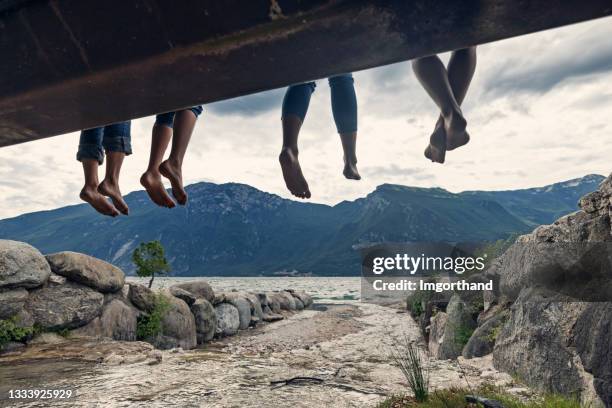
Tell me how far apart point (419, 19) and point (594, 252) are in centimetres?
395

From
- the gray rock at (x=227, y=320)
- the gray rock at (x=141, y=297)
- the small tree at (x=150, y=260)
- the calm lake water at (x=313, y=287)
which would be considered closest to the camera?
the gray rock at (x=141, y=297)

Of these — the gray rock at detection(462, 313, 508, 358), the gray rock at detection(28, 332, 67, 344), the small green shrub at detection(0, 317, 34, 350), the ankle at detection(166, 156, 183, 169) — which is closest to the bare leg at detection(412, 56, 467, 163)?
the ankle at detection(166, 156, 183, 169)

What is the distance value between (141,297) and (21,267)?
106 inches

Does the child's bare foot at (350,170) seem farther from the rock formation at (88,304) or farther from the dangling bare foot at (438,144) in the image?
the rock formation at (88,304)

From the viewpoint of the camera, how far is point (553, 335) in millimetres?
3707

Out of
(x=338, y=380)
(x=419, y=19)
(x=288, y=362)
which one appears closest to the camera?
(x=419, y=19)

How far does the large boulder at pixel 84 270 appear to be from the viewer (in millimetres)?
7582

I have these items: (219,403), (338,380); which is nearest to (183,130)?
(219,403)

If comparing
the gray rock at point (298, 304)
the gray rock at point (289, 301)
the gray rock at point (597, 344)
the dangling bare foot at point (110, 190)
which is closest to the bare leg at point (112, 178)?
the dangling bare foot at point (110, 190)

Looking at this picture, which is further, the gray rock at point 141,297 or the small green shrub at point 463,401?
the gray rock at point 141,297

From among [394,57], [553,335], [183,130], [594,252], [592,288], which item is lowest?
[553,335]

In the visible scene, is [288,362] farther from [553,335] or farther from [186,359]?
[553,335]

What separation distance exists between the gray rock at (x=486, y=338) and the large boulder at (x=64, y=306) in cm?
674

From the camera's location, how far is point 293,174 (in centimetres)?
259
